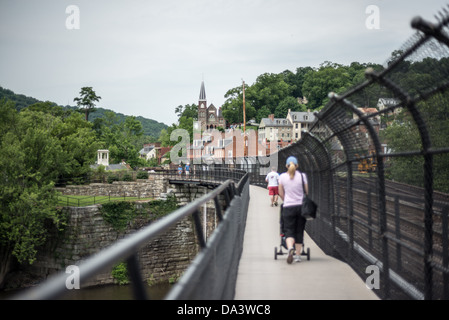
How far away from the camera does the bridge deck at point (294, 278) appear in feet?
19.8

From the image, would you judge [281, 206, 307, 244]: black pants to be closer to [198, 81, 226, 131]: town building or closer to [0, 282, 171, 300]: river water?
[0, 282, 171, 300]: river water

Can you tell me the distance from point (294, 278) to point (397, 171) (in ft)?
7.15

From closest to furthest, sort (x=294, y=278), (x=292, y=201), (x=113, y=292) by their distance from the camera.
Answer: (x=294, y=278), (x=292, y=201), (x=113, y=292)

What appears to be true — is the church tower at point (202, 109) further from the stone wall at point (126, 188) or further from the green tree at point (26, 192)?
the green tree at point (26, 192)

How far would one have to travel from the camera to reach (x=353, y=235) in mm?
7793

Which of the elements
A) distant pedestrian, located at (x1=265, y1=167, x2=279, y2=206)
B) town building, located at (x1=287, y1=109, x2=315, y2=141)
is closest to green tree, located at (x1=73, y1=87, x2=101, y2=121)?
town building, located at (x1=287, y1=109, x2=315, y2=141)

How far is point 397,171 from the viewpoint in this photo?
6.22m

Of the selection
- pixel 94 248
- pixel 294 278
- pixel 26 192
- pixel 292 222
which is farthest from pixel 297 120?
pixel 294 278

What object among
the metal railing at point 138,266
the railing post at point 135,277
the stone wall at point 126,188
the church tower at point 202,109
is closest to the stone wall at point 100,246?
the stone wall at point 126,188

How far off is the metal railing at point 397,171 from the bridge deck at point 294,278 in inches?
10.8

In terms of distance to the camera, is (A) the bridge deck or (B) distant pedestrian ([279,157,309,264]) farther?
(B) distant pedestrian ([279,157,309,264])

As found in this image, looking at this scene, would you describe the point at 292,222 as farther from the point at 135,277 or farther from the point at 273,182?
the point at 273,182

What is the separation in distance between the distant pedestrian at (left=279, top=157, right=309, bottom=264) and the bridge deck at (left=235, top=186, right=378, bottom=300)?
49cm

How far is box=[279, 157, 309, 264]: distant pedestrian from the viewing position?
8195mm
